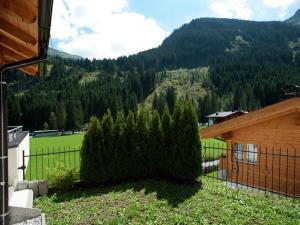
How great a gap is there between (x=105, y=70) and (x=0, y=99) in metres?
173

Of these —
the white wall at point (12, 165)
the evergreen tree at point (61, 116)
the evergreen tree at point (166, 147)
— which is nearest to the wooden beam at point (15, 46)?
the white wall at point (12, 165)

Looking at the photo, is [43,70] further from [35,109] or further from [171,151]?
[35,109]

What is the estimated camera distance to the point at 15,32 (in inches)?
110

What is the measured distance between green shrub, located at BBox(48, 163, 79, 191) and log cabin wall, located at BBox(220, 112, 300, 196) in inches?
203

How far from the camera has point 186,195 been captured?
784 cm

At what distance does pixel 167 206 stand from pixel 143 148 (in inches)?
134

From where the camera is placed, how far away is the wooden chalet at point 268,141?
1035 cm

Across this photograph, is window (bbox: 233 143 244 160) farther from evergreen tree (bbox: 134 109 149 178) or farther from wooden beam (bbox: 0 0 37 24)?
wooden beam (bbox: 0 0 37 24)

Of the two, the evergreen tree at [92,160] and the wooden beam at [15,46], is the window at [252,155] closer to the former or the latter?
the evergreen tree at [92,160]

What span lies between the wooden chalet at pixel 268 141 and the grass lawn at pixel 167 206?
2301mm

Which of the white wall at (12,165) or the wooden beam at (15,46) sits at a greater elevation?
the wooden beam at (15,46)

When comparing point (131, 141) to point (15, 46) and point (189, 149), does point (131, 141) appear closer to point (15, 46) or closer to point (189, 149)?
point (189, 149)

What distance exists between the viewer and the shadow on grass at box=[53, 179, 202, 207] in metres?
7.88

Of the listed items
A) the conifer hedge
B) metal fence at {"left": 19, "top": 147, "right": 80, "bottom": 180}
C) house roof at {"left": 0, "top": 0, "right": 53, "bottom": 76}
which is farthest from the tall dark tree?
house roof at {"left": 0, "top": 0, "right": 53, "bottom": 76}
